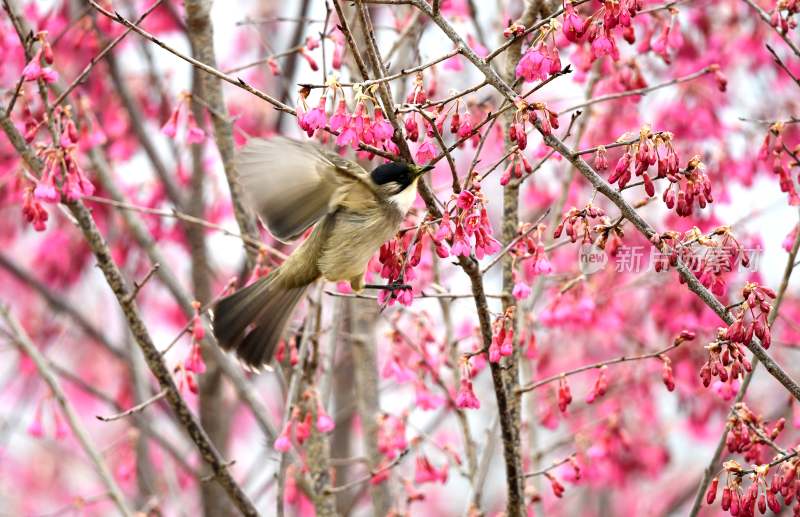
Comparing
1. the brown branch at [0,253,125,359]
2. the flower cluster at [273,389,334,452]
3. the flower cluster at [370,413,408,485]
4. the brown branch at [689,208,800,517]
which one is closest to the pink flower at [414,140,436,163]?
the brown branch at [689,208,800,517]

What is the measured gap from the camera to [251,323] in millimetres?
3492

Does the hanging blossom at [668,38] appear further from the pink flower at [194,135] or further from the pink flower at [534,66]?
the pink flower at [194,135]

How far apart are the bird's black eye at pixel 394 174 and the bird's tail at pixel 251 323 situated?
66 cm

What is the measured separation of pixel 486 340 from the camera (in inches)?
115

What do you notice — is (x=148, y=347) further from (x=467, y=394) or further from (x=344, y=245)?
(x=467, y=394)

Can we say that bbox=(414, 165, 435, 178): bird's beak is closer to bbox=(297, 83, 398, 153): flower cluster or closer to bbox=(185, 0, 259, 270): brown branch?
→ bbox=(297, 83, 398, 153): flower cluster

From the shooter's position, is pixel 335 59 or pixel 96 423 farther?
pixel 96 423

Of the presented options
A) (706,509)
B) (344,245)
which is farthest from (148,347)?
(706,509)

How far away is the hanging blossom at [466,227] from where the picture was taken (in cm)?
265

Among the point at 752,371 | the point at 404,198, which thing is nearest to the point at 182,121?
the point at 404,198

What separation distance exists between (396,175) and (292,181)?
0.34 m

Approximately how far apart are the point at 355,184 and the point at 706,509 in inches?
215

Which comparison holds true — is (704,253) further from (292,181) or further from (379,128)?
(292,181)

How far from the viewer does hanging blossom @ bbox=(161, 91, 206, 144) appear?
3.82 meters
